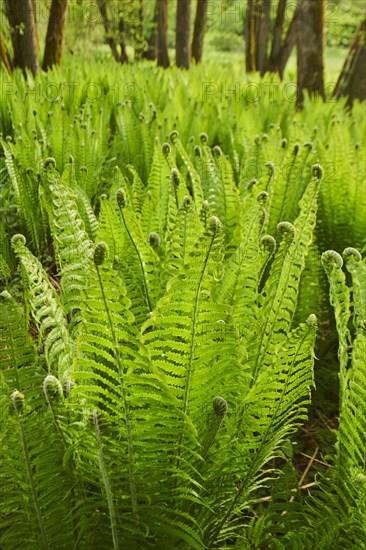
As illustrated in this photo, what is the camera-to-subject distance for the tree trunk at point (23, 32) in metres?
4.52

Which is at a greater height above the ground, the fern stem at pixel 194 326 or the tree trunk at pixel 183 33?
the tree trunk at pixel 183 33

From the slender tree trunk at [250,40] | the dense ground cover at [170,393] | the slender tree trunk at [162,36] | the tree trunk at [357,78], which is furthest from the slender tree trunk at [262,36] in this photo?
the dense ground cover at [170,393]

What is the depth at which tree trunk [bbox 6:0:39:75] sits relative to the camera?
452 cm

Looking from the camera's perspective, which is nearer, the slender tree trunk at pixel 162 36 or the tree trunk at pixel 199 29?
the tree trunk at pixel 199 29

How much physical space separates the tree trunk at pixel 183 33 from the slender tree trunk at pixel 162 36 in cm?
109

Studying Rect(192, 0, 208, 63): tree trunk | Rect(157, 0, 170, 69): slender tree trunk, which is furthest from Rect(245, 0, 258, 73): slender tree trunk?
Rect(157, 0, 170, 69): slender tree trunk

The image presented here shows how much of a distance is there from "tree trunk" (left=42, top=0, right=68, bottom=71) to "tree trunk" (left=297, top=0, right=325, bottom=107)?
223cm

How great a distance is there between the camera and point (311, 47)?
4.84m

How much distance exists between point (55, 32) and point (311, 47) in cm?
247

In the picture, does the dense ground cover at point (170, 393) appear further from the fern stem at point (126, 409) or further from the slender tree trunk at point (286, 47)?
the slender tree trunk at point (286, 47)

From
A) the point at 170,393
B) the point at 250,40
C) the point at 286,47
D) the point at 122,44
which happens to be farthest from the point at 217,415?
the point at 122,44

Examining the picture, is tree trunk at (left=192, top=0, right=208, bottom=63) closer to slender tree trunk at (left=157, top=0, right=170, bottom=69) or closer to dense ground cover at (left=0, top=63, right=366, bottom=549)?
slender tree trunk at (left=157, top=0, right=170, bottom=69)

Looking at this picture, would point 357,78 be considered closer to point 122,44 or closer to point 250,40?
point 250,40

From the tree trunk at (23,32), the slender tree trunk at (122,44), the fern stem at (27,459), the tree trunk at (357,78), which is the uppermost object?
the slender tree trunk at (122,44)
